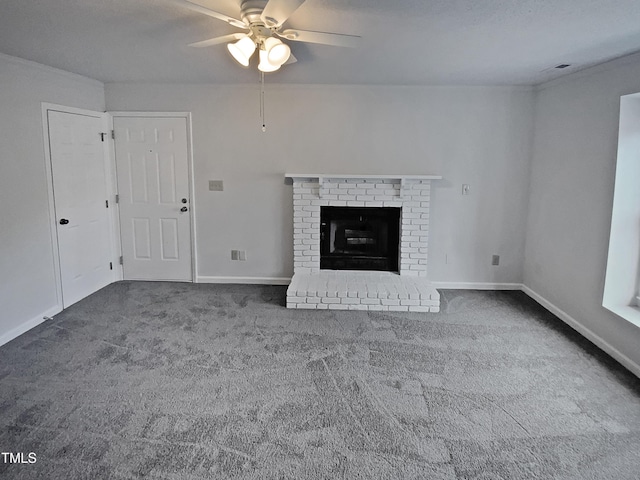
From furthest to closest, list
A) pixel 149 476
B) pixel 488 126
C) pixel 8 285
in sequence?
1. pixel 488 126
2. pixel 8 285
3. pixel 149 476

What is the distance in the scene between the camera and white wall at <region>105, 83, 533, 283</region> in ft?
15.6

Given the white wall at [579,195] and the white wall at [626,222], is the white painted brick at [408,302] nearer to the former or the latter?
the white wall at [579,195]

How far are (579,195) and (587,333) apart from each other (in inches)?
48.7

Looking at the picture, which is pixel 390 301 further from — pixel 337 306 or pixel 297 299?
pixel 297 299

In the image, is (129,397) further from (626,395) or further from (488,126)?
(488,126)

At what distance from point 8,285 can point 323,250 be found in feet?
10.1

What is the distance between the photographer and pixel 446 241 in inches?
197

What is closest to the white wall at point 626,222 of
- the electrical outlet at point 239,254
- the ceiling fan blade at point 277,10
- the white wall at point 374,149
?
the white wall at point 374,149

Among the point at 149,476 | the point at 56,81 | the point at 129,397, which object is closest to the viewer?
the point at 149,476

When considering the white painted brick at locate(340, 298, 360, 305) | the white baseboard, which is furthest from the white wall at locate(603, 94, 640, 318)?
the white baseboard

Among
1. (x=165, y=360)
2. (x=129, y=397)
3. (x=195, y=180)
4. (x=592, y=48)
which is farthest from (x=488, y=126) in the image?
(x=129, y=397)

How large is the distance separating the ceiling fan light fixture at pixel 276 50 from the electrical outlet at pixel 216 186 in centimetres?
263

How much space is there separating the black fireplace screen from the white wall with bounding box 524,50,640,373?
1597 millimetres

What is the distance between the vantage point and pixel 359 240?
16.7ft
